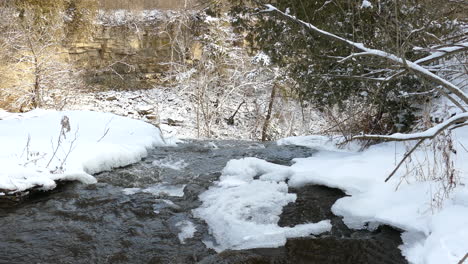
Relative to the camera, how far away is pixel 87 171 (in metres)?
4.66

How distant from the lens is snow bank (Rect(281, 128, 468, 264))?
8.61 feet

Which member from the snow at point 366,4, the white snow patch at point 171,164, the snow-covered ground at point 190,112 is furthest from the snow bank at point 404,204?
the snow-covered ground at point 190,112

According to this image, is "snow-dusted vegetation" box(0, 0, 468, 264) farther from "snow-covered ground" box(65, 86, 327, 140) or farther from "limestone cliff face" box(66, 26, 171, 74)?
"limestone cliff face" box(66, 26, 171, 74)

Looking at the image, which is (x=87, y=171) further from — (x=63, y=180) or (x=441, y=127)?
(x=441, y=127)

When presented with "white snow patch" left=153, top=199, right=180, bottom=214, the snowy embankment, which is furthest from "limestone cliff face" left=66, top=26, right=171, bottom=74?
"white snow patch" left=153, top=199, right=180, bottom=214

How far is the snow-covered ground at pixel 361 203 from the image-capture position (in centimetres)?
277

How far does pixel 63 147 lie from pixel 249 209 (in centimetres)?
294

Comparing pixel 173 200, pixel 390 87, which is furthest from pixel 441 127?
pixel 390 87

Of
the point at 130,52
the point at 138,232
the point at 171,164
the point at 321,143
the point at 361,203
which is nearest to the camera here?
the point at 138,232

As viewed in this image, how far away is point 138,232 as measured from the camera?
10.5 feet

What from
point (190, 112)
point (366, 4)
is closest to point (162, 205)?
point (366, 4)

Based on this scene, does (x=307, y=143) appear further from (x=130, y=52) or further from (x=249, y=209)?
(x=130, y=52)

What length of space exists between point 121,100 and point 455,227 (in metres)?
15.2

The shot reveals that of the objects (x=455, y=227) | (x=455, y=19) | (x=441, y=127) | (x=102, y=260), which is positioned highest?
(x=455, y=19)
